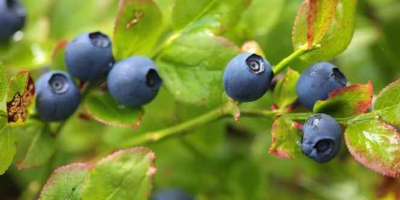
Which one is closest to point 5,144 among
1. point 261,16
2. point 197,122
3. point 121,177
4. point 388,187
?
point 121,177

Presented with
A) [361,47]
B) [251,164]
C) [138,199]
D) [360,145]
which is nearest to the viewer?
[360,145]

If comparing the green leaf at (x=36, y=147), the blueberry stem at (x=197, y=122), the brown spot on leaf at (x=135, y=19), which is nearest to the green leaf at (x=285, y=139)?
the blueberry stem at (x=197, y=122)

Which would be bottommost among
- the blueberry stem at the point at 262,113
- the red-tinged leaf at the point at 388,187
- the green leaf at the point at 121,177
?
the red-tinged leaf at the point at 388,187

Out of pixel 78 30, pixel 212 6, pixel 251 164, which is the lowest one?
pixel 251 164

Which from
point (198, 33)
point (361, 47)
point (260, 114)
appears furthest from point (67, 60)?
point (361, 47)

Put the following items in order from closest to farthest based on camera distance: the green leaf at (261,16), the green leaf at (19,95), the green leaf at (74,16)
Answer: the green leaf at (19,95) → the green leaf at (261,16) → the green leaf at (74,16)

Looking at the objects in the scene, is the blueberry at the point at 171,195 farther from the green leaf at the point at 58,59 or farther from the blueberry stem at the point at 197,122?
the green leaf at the point at 58,59

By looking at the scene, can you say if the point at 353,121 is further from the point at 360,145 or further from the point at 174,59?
the point at 174,59
